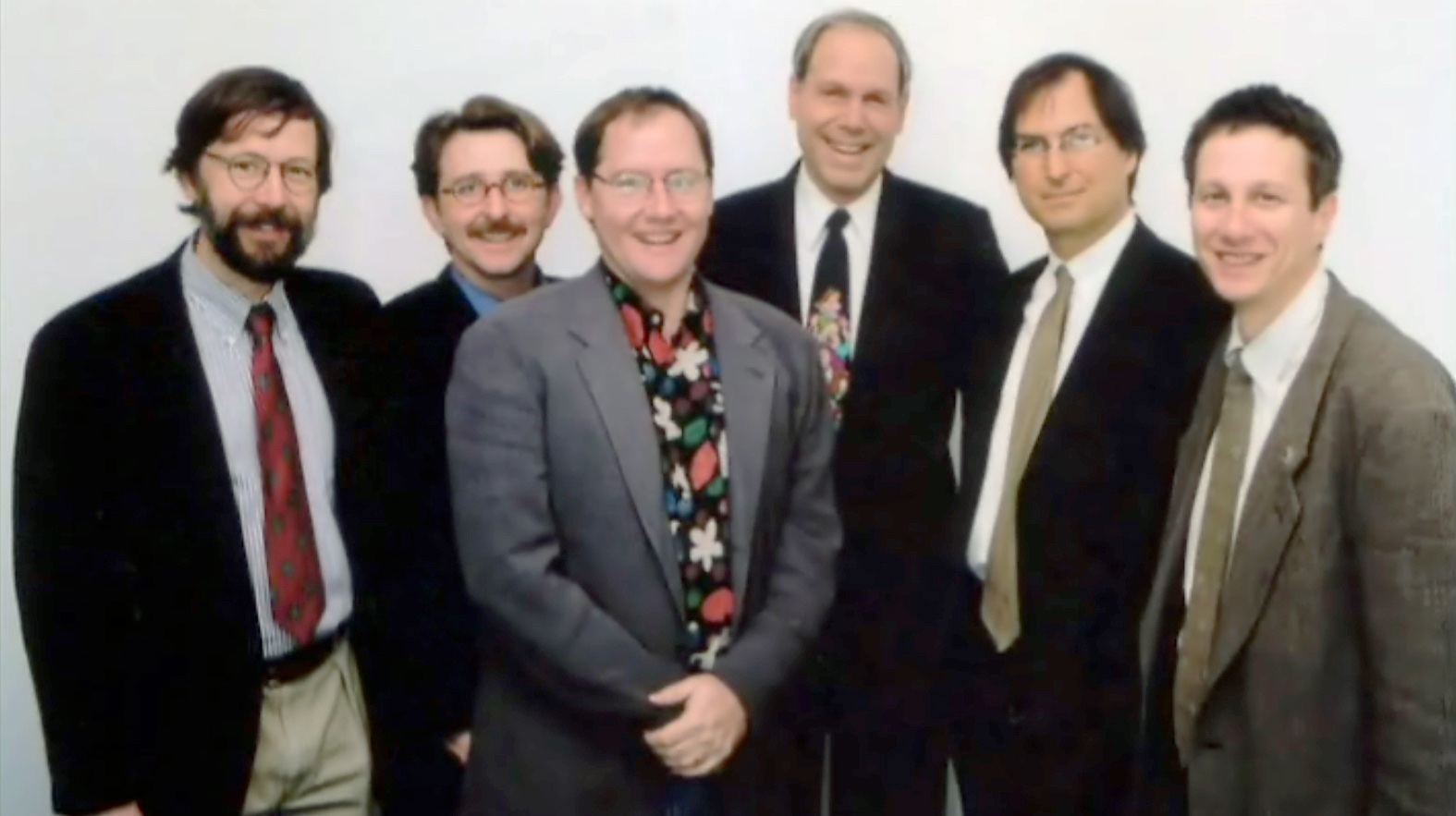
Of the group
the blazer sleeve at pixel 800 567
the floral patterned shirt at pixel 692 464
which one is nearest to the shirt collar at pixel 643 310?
the floral patterned shirt at pixel 692 464

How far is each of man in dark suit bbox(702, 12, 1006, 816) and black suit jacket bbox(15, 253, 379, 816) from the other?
73cm

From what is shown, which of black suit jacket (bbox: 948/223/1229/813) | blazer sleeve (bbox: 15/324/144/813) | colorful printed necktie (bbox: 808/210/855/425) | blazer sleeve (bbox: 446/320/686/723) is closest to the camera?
blazer sleeve (bbox: 446/320/686/723)

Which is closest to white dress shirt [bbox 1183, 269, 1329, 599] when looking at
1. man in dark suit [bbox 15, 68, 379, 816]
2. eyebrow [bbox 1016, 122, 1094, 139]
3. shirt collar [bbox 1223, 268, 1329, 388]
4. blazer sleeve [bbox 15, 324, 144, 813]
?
shirt collar [bbox 1223, 268, 1329, 388]

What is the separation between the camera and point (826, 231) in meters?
2.03

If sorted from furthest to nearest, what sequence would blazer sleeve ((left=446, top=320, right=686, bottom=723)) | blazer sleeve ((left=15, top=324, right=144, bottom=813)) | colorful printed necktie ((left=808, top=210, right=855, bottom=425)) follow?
colorful printed necktie ((left=808, top=210, right=855, bottom=425)), blazer sleeve ((left=15, top=324, right=144, bottom=813)), blazer sleeve ((left=446, top=320, right=686, bottom=723))

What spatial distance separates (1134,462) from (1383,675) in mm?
434

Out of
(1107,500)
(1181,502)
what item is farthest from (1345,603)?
(1107,500)

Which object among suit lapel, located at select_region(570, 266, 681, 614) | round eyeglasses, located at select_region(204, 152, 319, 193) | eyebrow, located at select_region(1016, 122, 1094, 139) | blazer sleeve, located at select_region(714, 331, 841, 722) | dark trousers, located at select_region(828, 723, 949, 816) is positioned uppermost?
eyebrow, located at select_region(1016, 122, 1094, 139)

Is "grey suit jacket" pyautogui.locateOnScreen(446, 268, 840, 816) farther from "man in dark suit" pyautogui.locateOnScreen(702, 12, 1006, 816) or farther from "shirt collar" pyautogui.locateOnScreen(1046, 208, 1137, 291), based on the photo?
"shirt collar" pyautogui.locateOnScreen(1046, 208, 1137, 291)

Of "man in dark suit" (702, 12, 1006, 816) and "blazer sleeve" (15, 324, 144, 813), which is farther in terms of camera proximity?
"man in dark suit" (702, 12, 1006, 816)

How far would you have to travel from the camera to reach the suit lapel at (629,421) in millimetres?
1648

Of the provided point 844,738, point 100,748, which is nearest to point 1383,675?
point 844,738

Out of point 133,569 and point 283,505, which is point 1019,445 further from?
point 133,569

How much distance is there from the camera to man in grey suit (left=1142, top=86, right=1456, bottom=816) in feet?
4.98
